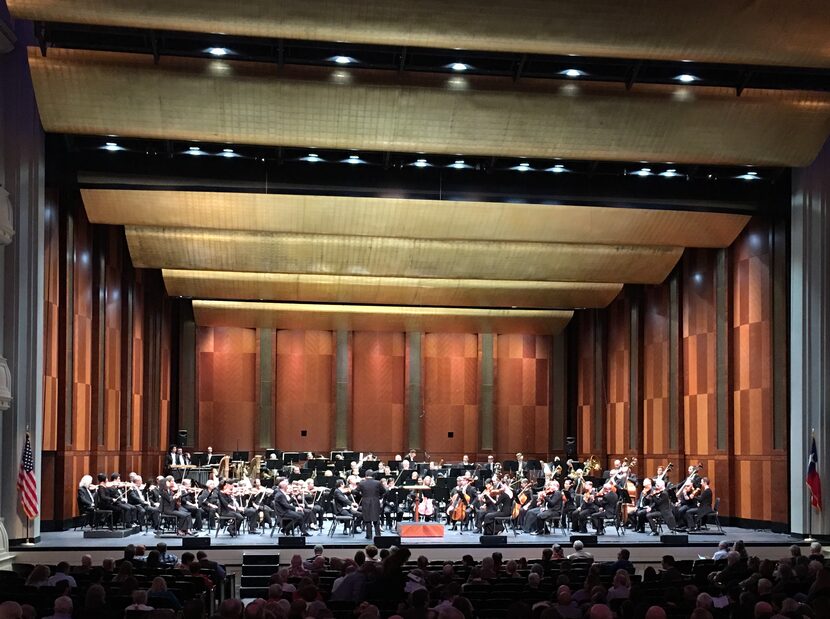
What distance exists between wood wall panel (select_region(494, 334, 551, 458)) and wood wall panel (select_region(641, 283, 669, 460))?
6.30 meters

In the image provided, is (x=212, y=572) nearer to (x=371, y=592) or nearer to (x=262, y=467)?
(x=371, y=592)

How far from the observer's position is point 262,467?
95.0ft

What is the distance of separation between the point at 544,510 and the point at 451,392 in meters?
13.8

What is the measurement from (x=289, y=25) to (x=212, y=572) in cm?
840

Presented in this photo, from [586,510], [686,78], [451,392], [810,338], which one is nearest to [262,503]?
[586,510]

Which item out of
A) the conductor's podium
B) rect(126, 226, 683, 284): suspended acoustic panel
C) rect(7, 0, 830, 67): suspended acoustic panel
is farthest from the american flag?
rect(126, 226, 683, 284): suspended acoustic panel

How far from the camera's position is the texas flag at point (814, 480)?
2139cm

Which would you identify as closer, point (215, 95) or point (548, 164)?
point (215, 95)

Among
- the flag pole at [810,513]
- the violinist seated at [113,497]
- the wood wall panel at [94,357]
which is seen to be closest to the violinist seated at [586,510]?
the flag pole at [810,513]

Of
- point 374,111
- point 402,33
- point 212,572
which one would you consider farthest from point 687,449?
point 212,572

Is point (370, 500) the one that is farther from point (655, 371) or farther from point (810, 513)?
point (655, 371)

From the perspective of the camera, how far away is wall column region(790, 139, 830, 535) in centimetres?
2172

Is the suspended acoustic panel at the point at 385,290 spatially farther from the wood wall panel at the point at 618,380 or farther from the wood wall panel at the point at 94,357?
the wood wall panel at the point at 94,357

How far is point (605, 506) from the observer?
2200cm
